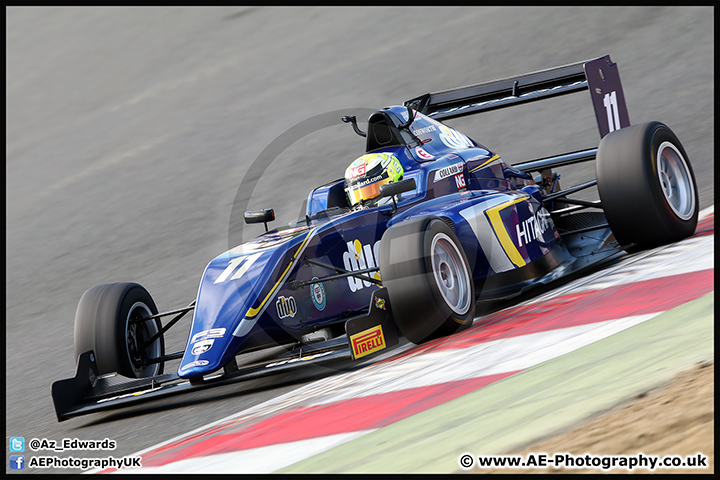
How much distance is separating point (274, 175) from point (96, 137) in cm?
618

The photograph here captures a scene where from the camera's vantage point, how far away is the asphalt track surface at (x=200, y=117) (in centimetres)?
909

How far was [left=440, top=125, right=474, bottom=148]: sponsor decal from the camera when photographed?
7004 millimetres

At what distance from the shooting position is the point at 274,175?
45.8ft

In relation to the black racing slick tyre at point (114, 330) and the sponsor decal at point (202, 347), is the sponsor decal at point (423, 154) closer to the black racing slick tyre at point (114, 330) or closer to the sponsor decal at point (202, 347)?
the black racing slick tyre at point (114, 330)

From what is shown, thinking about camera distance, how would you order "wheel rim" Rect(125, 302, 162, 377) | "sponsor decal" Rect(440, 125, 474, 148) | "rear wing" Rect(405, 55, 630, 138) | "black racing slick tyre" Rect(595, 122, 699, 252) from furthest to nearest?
"rear wing" Rect(405, 55, 630, 138), "sponsor decal" Rect(440, 125, 474, 148), "black racing slick tyre" Rect(595, 122, 699, 252), "wheel rim" Rect(125, 302, 162, 377)

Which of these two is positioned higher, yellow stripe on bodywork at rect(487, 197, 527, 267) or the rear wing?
the rear wing

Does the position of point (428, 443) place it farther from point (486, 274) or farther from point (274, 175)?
point (274, 175)

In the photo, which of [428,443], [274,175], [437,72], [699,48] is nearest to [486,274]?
[428,443]

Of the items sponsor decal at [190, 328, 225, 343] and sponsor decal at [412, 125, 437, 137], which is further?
sponsor decal at [412, 125, 437, 137]

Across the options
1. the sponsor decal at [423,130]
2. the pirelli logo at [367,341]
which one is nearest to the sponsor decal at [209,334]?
the pirelli logo at [367,341]

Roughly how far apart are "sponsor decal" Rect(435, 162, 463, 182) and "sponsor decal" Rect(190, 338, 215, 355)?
2.26 m

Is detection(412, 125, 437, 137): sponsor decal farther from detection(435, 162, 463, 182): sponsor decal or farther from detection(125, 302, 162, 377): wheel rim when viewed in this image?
detection(125, 302, 162, 377): wheel rim

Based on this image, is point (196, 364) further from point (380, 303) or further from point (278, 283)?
point (380, 303)

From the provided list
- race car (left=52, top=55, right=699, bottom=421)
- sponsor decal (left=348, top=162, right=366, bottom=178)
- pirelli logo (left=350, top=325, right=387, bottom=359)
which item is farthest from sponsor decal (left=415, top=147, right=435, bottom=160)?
pirelli logo (left=350, top=325, right=387, bottom=359)
